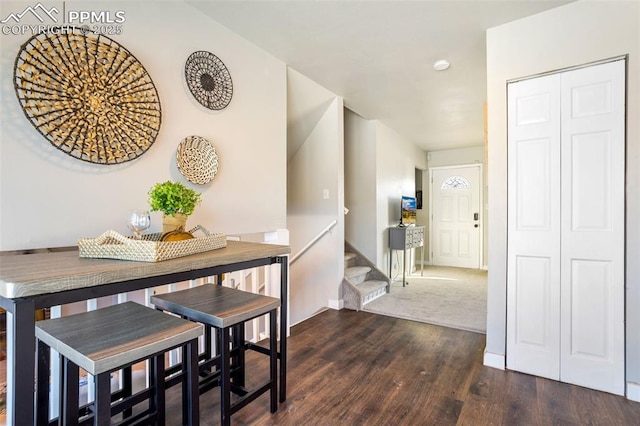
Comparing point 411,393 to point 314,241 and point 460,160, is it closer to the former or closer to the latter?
point 314,241

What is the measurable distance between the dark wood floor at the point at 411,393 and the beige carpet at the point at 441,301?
477 millimetres

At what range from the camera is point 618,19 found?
1844 millimetres

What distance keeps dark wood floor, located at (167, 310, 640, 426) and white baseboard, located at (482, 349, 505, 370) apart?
5cm

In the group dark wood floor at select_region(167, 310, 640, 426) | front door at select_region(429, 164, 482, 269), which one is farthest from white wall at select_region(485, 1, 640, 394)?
front door at select_region(429, 164, 482, 269)

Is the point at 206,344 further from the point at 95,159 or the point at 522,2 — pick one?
the point at 522,2

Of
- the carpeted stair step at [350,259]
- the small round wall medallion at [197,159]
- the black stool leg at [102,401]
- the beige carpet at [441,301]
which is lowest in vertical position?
the beige carpet at [441,301]

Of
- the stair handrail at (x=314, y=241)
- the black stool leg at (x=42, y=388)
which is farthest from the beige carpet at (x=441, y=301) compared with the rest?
the black stool leg at (x=42, y=388)

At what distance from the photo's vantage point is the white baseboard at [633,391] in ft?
5.79

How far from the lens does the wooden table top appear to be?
78 cm

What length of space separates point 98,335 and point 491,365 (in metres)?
2.38

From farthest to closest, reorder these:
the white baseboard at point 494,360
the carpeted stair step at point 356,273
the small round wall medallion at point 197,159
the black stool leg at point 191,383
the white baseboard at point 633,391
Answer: the carpeted stair step at point 356,273 < the white baseboard at point 494,360 < the small round wall medallion at point 197,159 < the white baseboard at point 633,391 < the black stool leg at point 191,383

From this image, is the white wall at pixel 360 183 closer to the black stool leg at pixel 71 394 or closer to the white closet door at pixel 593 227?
the white closet door at pixel 593 227

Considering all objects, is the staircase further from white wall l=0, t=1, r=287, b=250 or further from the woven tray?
the woven tray

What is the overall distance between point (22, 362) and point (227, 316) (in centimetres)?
66
